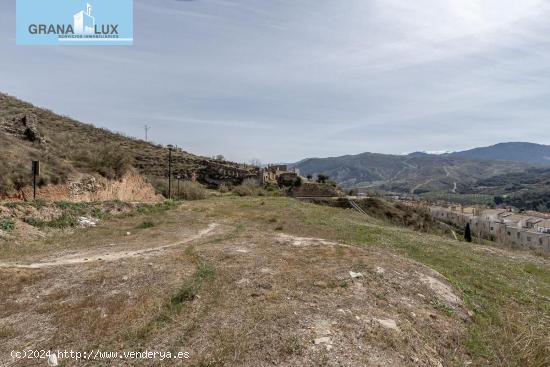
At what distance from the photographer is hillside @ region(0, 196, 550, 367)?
16.7ft

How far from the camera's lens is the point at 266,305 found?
6465 mm

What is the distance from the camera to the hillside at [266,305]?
510cm

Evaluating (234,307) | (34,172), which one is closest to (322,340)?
(234,307)

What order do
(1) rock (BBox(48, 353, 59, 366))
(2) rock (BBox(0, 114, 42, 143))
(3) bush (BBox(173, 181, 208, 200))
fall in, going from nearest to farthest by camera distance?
(1) rock (BBox(48, 353, 59, 366)) → (2) rock (BBox(0, 114, 42, 143)) → (3) bush (BBox(173, 181, 208, 200))

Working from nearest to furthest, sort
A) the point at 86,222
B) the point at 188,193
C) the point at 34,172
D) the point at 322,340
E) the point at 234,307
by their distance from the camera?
the point at 322,340, the point at 234,307, the point at 86,222, the point at 34,172, the point at 188,193

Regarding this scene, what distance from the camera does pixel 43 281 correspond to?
25.2 feet

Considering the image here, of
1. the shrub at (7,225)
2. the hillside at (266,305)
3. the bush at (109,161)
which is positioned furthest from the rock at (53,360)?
the bush at (109,161)

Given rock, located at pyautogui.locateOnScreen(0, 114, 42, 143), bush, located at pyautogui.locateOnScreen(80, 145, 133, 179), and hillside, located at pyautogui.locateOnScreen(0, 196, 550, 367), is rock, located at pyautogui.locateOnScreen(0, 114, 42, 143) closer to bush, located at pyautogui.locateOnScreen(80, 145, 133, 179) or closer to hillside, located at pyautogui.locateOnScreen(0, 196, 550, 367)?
bush, located at pyautogui.locateOnScreen(80, 145, 133, 179)

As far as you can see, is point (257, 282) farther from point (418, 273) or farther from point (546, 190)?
point (546, 190)

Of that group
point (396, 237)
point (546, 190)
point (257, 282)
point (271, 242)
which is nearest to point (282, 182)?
point (396, 237)

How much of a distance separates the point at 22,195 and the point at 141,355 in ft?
53.4

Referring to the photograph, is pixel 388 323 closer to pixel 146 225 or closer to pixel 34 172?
pixel 146 225

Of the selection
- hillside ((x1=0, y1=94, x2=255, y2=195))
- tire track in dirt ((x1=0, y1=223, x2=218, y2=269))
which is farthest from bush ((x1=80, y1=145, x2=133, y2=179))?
tire track in dirt ((x1=0, y1=223, x2=218, y2=269))

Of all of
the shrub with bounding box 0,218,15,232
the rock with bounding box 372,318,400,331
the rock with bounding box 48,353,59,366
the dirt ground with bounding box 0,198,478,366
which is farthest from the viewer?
the shrub with bounding box 0,218,15,232
